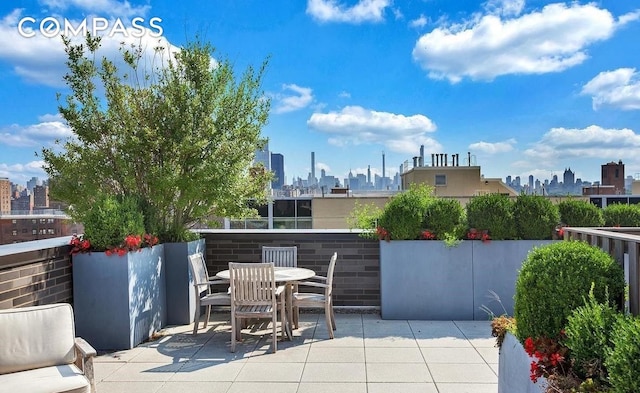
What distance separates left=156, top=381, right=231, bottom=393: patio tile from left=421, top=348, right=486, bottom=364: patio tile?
1882 millimetres

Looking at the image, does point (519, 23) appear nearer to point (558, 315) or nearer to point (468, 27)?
point (468, 27)

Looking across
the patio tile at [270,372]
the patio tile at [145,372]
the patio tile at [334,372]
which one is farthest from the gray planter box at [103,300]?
the patio tile at [334,372]

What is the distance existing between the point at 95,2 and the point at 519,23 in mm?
7674

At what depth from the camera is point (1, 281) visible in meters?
3.53

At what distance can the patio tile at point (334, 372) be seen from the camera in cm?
369

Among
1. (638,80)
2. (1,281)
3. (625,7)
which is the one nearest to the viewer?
(1,281)

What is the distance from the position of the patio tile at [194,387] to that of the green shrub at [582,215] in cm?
454

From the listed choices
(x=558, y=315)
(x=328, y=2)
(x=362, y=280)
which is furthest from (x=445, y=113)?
(x=558, y=315)

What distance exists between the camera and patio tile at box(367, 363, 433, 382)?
368 centimetres

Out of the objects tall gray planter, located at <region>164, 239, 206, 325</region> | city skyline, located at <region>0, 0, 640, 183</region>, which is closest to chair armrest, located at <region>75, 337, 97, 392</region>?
tall gray planter, located at <region>164, 239, 206, 325</region>

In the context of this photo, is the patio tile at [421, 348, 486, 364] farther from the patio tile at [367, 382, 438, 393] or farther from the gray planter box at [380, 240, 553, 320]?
the gray planter box at [380, 240, 553, 320]

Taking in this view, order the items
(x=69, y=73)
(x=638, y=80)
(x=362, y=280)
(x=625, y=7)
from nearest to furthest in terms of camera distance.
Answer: (x=69, y=73), (x=362, y=280), (x=625, y=7), (x=638, y=80)

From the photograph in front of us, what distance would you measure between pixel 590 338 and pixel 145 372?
11.5 ft

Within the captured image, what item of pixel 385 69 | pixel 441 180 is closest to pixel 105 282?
pixel 385 69
